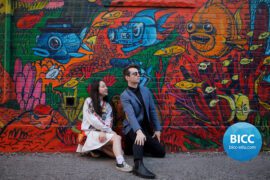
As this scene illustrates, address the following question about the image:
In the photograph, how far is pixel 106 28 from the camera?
595cm

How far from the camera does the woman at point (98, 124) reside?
204 inches

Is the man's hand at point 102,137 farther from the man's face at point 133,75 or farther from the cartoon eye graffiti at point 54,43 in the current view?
the cartoon eye graffiti at point 54,43

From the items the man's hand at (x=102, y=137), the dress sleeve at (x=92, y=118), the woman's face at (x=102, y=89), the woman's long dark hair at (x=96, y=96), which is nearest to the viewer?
the man's hand at (x=102, y=137)

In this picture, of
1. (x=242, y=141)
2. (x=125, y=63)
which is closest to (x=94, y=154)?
(x=125, y=63)

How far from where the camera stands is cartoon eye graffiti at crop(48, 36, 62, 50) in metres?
5.91

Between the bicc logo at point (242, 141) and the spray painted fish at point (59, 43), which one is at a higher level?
the spray painted fish at point (59, 43)

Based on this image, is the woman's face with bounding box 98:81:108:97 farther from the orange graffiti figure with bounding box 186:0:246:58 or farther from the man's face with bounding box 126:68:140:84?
the orange graffiti figure with bounding box 186:0:246:58

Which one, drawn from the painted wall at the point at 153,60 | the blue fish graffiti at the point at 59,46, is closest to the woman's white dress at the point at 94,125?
the painted wall at the point at 153,60

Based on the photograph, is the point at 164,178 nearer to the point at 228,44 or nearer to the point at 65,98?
the point at 65,98

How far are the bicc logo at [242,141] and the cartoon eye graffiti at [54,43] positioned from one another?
3.11 meters

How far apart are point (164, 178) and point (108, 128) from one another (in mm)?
1216

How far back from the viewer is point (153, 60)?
235 inches

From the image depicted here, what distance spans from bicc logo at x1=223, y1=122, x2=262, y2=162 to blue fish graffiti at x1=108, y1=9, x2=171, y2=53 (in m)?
2.26

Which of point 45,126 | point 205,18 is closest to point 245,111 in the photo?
point 205,18
